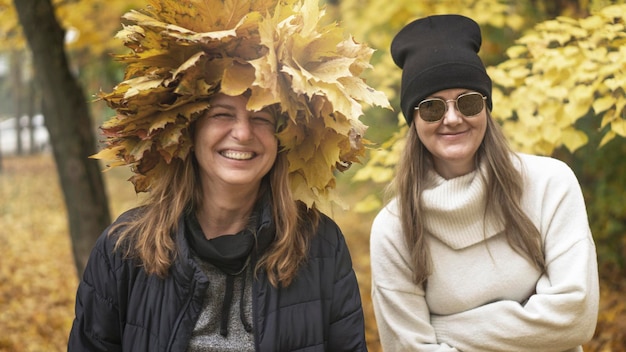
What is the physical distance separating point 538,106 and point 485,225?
3.89 ft

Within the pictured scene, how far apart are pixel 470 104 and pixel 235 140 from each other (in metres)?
1.04

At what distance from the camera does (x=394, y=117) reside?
7.77m

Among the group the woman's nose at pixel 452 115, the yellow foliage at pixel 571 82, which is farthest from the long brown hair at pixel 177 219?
the yellow foliage at pixel 571 82

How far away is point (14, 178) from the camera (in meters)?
18.8

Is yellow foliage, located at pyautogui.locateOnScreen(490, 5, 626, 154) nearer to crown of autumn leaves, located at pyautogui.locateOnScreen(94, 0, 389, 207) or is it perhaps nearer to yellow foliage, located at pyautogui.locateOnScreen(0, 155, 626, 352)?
yellow foliage, located at pyautogui.locateOnScreen(0, 155, 626, 352)

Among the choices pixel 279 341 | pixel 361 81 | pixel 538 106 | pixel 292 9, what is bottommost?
pixel 279 341

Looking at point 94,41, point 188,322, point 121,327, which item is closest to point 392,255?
point 188,322

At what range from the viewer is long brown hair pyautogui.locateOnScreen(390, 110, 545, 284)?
2625 millimetres

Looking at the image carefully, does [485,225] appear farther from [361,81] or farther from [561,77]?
[561,77]

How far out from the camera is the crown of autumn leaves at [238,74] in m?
2.11

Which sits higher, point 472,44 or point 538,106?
point 472,44

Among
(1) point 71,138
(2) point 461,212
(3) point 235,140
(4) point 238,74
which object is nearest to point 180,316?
(3) point 235,140

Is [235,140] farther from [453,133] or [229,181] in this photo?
[453,133]

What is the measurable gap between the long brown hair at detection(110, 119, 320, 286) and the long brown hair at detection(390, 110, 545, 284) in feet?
1.63
